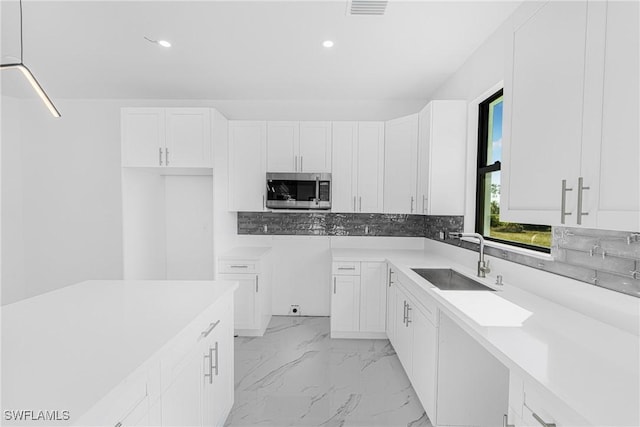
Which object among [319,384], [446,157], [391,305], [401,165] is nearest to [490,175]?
[446,157]

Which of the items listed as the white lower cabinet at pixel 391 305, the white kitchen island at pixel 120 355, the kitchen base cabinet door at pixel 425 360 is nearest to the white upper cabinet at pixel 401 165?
the white lower cabinet at pixel 391 305

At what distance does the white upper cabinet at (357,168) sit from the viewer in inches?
139

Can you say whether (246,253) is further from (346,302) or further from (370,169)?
(370,169)

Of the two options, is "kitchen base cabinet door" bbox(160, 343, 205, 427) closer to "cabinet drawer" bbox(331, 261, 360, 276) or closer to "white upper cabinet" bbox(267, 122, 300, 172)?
"cabinet drawer" bbox(331, 261, 360, 276)

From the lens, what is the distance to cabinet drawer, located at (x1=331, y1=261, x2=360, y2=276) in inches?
125

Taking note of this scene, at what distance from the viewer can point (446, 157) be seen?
283cm

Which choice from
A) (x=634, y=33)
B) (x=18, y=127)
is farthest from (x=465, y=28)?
(x=18, y=127)

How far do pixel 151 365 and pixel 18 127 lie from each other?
465cm

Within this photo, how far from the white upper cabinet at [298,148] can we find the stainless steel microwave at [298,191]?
13cm

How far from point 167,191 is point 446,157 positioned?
3.32m

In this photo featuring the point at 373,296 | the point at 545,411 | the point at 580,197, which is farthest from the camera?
the point at 373,296

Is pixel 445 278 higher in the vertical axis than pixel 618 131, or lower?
lower

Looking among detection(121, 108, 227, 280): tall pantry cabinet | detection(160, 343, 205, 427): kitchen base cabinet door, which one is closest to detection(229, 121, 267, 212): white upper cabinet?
detection(121, 108, 227, 280): tall pantry cabinet

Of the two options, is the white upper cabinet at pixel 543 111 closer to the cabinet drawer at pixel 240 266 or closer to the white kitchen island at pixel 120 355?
the white kitchen island at pixel 120 355
